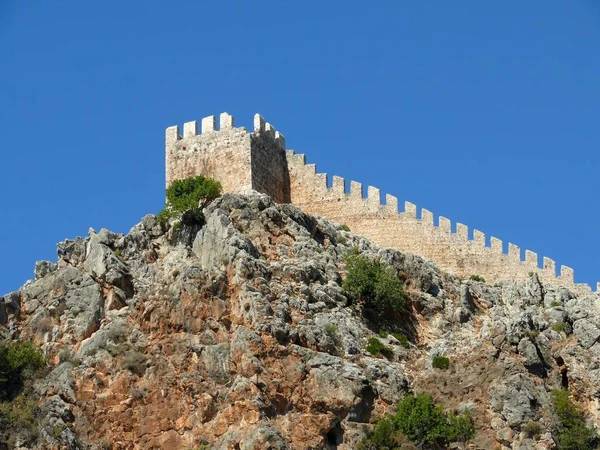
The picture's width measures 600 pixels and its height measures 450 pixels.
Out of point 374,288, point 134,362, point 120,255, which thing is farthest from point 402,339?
point 120,255

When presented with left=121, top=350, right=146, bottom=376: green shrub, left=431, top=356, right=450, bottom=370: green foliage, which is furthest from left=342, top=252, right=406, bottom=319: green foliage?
left=121, top=350, right=146, bottom=376: green shrub

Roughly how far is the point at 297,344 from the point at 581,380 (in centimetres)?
1143

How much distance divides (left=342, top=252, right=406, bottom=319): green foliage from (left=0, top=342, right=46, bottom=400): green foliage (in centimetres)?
1317

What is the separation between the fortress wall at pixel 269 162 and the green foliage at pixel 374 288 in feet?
31.8

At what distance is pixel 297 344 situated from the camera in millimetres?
62031

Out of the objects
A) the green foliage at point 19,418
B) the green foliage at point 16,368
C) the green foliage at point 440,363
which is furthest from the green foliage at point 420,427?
the green foliage at point 16,368

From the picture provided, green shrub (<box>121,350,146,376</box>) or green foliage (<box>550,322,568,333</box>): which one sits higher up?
green foliage (<box>550,322,568,333</box>)

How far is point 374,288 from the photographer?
220ft

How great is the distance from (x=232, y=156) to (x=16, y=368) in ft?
58.6

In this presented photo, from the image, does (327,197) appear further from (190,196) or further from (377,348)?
(377,348)

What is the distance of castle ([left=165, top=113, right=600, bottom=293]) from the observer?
7312 cm

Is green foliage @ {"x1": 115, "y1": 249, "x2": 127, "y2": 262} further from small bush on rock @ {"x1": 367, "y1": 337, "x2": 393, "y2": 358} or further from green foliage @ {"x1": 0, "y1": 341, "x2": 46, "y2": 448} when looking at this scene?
small bush on rock @ {"x1": 367, "y1": 337, "x2": 393, "y2": 358}

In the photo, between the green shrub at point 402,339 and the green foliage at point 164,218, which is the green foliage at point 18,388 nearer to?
the green foliage at point 164,218

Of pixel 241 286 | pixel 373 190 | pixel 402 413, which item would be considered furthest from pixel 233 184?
pixel 402 413
